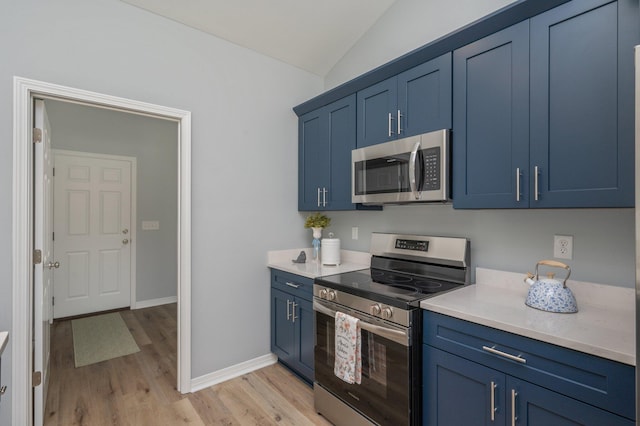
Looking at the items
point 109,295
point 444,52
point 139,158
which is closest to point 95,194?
point 139,158

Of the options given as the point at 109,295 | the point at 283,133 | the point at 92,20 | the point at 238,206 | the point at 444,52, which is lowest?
the point at 109,295

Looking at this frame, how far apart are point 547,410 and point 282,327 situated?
1.90 metres

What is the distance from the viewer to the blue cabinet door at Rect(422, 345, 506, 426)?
134 centimetres

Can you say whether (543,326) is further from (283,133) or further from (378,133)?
(283,133)

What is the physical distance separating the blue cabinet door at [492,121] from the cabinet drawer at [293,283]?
1.18 metres

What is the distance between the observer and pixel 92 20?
202 cm

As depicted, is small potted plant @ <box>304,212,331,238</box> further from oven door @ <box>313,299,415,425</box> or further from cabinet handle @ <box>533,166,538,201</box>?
cabinet handle @ <box>533,166,538,201</box>

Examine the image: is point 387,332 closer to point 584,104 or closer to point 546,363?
point 546,363

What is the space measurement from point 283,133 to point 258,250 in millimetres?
1085

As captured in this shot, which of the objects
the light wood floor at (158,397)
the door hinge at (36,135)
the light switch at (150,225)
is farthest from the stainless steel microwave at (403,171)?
the light switch at (150,225)

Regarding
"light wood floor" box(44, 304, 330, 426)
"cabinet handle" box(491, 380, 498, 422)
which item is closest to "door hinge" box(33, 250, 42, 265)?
"light wood floor" box(44, 304, 330, 426)

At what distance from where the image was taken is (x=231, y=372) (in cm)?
262

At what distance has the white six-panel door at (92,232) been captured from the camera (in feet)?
12.7

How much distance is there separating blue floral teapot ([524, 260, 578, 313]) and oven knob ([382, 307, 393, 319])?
642mm
